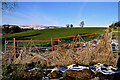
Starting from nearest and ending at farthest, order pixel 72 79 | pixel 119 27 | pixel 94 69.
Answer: pixel 72 79 → pixel 94 69 → pixel 119 27

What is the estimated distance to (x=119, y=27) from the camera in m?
10.5

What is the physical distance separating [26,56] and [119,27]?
9261 millimetres

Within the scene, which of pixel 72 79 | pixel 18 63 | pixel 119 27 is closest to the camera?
pixel 72 79

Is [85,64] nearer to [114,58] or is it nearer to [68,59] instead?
[68,59]

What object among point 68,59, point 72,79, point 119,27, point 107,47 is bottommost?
point 72,79

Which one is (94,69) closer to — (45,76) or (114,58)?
(114,58)

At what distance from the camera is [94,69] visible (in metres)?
3.70

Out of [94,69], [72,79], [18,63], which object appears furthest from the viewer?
[18,63]

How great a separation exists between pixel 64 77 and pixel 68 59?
112cm

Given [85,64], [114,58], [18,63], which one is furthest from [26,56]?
[114,58]

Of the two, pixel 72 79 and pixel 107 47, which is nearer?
pixel 72 79

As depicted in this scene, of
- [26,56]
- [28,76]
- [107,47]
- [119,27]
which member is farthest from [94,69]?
[119,27]

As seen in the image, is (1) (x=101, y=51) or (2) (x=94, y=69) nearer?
(2) (x=94, y=69)

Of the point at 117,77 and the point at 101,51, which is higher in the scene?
the point at 101,51
